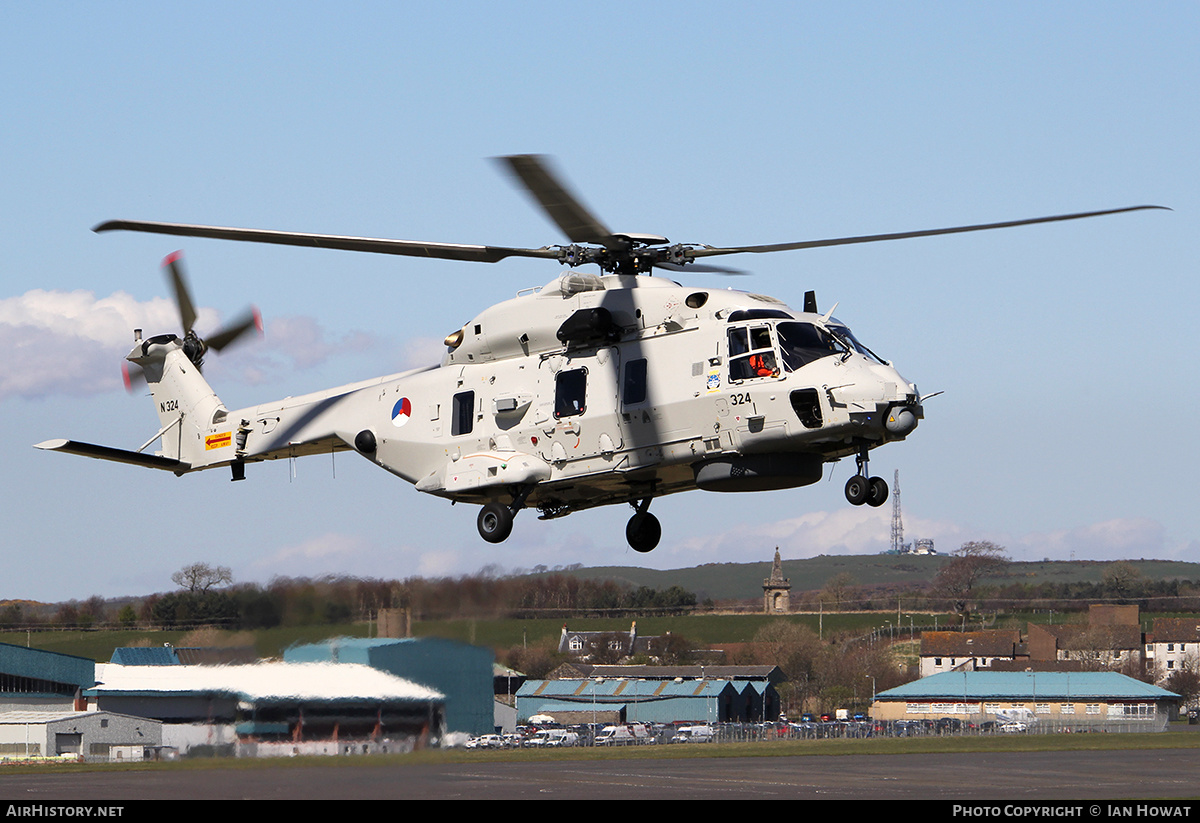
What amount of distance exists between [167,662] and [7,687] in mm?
39655

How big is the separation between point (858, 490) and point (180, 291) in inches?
753

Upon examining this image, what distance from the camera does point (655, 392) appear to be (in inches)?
1073

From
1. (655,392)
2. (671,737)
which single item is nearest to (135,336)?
(655,392)

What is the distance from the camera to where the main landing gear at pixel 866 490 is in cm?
2525

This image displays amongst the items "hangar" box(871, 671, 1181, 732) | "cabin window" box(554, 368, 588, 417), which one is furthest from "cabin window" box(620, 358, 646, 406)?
"hangar" box(871, 671, 1181, 732)

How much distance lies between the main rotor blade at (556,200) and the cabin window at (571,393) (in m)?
2.66

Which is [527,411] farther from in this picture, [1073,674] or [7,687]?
[1073,674]

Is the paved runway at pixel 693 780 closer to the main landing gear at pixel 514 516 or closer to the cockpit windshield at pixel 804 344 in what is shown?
the main landing gear at pixel 514 516

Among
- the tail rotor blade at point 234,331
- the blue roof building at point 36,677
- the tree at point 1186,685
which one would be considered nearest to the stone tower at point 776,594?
the tree at point 1186,685

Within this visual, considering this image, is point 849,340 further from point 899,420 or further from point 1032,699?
point 1032,699

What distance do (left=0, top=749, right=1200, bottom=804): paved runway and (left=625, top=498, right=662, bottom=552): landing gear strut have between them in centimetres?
597

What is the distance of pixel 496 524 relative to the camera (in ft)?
93.6

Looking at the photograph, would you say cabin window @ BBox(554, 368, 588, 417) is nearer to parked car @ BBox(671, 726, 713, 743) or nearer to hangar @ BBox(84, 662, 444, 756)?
hangar @ BBox(84, 662, 444, 756)

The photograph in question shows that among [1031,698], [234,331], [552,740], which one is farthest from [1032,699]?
[234,331]
